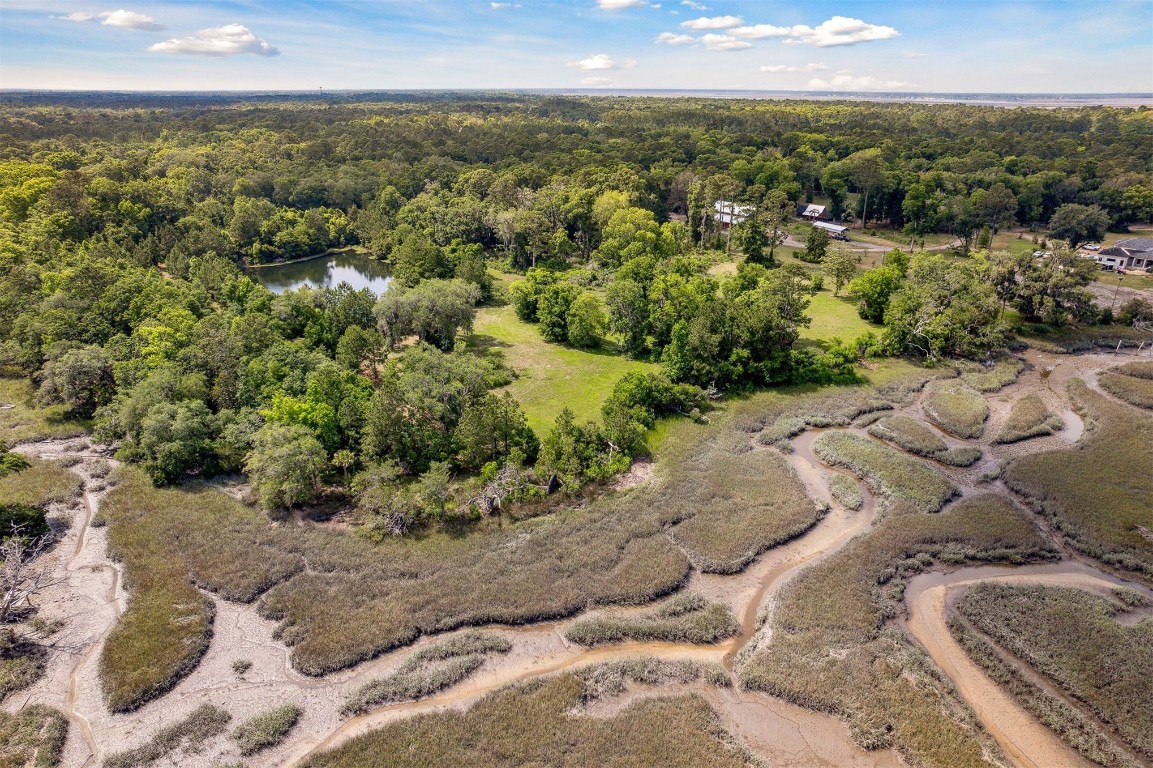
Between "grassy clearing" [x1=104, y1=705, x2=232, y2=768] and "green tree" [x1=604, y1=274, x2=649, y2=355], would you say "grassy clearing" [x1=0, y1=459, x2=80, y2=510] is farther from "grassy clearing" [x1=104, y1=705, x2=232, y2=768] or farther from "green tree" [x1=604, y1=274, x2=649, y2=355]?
"green tree" [x1=604, y1=274, x2=649, y2=355]

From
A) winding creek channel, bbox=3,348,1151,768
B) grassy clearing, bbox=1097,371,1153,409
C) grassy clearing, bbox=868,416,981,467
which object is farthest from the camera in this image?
grassy clearing, bbox=1097,371,1153,409

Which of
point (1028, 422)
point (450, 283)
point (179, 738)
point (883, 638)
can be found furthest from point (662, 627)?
point (450, 283)

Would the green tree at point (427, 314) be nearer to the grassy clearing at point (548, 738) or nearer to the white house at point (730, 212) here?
the grassy clearing at point (548, 738)

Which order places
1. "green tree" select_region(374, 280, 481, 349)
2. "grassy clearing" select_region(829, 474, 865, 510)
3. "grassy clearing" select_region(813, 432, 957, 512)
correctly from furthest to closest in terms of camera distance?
"green tree" select_region(374, 280, 481, 349)
"grassy clearing" select_region(813, 432, 957, 512)
"grassy clearing" select_region(829, 474, 865, 510)

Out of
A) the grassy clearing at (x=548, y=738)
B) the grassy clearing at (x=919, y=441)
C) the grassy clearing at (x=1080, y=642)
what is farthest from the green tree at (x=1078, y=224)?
the grassy clearing at (x=548, y=738)

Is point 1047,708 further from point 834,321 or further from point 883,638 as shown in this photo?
point 834,321

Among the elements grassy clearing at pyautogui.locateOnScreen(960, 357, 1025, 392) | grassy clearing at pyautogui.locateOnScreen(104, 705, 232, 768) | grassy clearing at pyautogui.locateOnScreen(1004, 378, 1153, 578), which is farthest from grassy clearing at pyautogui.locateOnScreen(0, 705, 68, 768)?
grassy clearing at pyautogui.locateOnScreen(960, 357, 1025, 392)

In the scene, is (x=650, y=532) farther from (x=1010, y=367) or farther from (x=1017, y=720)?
(x=1010, y=367)

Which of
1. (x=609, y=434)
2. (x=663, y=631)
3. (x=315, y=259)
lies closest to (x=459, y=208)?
(x=315, y=259)
